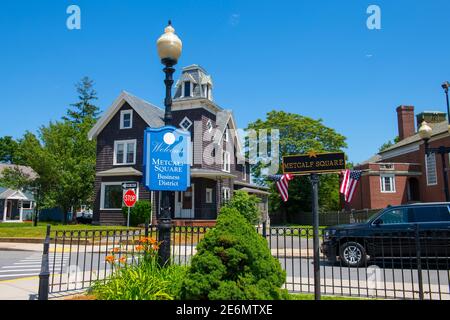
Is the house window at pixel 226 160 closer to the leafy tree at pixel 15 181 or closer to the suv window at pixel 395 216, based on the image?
the leafy tree at pixel 15 181

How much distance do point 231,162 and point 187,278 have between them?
104ft

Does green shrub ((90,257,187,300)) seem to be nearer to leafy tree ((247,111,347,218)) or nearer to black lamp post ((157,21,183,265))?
black lamp post ((157,21,183,265))

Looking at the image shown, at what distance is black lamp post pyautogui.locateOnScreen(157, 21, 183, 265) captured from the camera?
7207 millimetres

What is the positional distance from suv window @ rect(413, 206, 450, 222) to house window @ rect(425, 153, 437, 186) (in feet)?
92.4

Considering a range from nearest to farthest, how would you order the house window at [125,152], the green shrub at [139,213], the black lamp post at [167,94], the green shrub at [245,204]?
the black lamp post at [167,94] < the green shrub at [245,204] < the green shrub at [139,213] < the house window at [125,152]

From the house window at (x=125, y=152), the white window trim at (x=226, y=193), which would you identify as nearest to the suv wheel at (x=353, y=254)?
the white window trim at (x=226, y=193)

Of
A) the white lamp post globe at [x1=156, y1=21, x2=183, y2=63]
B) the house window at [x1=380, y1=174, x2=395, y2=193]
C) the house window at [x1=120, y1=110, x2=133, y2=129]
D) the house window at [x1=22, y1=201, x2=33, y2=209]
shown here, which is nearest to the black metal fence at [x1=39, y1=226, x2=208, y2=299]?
the white lamp post globe at [x1=156, y1=21, x2=183, y2=63]

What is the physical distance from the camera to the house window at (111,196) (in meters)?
29.3

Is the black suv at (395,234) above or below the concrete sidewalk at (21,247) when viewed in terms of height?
above

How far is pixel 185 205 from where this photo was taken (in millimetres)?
29609

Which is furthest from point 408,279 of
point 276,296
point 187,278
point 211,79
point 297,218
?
point 297,218

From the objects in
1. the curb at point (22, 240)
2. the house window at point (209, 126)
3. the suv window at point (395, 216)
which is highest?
the house window at point (209, 126)

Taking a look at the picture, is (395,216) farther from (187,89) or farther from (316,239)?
(187,89)

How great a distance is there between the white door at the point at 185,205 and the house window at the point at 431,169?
24432mm
